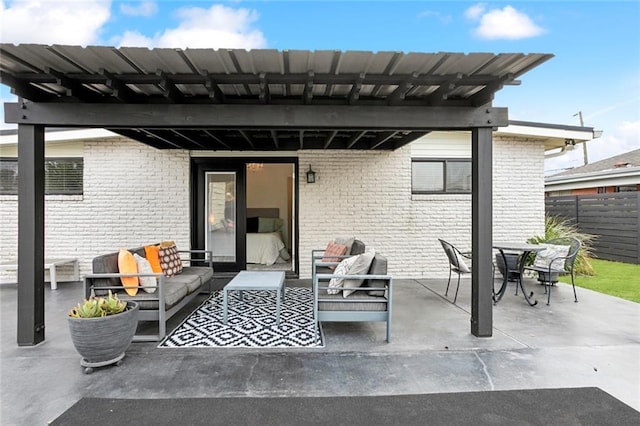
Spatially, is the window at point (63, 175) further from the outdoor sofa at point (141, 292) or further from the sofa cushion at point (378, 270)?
the sofa cushion at point (378, 270)

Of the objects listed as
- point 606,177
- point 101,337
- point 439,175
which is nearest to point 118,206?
point 101,337

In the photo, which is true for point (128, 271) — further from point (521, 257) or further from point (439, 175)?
point (439, 175)

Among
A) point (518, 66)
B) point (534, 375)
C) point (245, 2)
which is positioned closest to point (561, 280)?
point (534, 375)

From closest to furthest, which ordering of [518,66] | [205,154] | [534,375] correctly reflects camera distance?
[534,375], [518,66], [205,154]

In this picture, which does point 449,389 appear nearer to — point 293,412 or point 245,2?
point 293,412

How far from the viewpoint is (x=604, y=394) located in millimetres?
2562

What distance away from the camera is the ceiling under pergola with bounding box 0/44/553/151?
287cm

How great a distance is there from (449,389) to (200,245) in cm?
545

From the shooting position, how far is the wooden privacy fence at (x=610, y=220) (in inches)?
335

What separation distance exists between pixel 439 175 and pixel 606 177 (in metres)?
7.54

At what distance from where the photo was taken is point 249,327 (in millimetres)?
3953

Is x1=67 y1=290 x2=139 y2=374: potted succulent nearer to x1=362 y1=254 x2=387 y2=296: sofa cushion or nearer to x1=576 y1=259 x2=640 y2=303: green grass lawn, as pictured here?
x1=362 y1=254 x2=387 y2=296: sofa cushion

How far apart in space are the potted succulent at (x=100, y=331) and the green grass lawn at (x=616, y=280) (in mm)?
6878

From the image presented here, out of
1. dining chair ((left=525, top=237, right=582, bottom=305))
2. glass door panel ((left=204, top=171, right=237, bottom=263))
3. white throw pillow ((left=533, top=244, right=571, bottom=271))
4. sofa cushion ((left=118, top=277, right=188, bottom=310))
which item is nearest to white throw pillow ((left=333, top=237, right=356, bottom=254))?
sofa cushion ((left=118, top=277, right=188, bottom=310))
